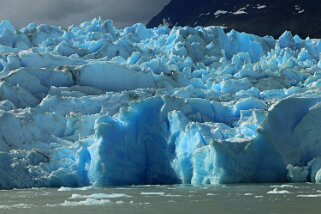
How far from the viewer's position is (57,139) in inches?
758

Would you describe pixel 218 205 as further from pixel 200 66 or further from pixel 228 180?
pixel 200 66

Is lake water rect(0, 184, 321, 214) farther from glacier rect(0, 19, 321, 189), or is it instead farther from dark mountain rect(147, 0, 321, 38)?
dark mountain rect(147, 0, 321, 38)

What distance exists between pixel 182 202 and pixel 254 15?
56919 mm

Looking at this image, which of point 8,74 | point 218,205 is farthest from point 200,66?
point 218,205

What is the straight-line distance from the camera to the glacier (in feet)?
52.2

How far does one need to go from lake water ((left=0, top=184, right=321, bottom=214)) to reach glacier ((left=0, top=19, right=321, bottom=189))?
8.30 ft

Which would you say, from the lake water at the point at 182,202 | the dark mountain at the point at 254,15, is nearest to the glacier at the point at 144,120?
the lake water at the point at 182,202

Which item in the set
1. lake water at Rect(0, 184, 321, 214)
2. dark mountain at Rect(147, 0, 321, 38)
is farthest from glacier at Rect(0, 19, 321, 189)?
dark mountain at Rect(147, 0, 321, 38)

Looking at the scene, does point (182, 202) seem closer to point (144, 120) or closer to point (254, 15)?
point (144, 120)

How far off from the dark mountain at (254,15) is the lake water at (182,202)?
4372cm

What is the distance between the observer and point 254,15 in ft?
214

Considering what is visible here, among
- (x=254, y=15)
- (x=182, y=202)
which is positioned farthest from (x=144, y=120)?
(x=254, y=15)

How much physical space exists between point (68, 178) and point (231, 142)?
5061 millimetres

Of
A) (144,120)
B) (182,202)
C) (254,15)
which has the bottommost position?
(182,202)
